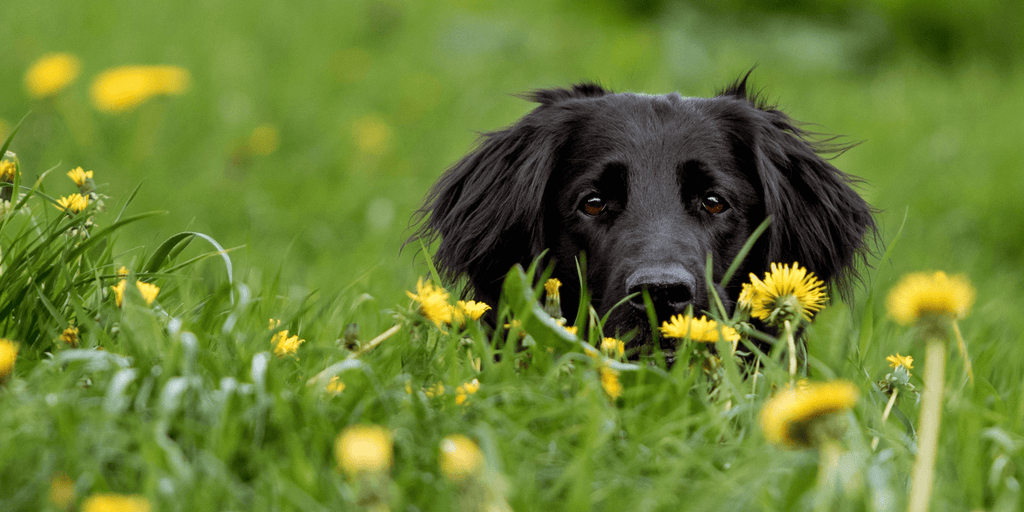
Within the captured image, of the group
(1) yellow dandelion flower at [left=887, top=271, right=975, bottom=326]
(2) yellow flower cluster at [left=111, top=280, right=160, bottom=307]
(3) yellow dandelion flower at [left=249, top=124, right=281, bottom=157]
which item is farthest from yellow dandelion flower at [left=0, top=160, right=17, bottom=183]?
(3) yellow dandelion flower at [left=249, top=124, right=281, bottom=157]

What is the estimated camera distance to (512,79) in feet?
24.9

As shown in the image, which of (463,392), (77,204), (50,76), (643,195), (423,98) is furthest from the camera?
(423,98)

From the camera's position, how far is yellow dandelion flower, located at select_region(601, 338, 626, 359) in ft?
6.30

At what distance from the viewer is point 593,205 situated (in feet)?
9.04

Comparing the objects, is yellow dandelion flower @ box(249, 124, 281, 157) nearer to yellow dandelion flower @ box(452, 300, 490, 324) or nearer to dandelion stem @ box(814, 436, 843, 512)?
yellow dandelion flower @ box(452, 300, 490, 324)

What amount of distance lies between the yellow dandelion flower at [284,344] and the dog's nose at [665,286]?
0.86 m

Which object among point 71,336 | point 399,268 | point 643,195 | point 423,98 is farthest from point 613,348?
point 423,98

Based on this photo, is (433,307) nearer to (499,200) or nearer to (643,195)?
(643,195)

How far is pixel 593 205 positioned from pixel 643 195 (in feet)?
0.57

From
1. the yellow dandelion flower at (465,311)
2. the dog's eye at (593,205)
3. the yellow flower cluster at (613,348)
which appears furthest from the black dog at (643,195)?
the yellow dandelion flower at (465,311)

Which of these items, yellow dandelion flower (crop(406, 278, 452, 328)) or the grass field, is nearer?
the grass field

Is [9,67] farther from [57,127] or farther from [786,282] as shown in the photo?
[786,282]

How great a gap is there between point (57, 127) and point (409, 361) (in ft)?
15.1

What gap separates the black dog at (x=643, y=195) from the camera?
266 centimetres
